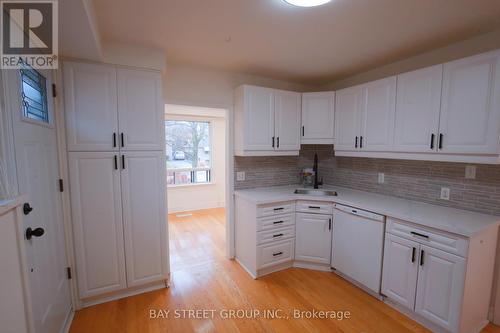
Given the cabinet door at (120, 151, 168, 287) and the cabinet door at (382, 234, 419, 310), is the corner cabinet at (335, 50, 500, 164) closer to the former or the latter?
the cabinet door at (382, 234, 419, 310)

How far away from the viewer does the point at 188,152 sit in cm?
541

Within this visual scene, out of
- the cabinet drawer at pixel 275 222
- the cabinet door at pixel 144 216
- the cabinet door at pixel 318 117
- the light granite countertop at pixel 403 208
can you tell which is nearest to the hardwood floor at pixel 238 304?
the cabinet door at pixel 144 216

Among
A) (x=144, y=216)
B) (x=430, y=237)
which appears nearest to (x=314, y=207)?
(x=430, y=237)

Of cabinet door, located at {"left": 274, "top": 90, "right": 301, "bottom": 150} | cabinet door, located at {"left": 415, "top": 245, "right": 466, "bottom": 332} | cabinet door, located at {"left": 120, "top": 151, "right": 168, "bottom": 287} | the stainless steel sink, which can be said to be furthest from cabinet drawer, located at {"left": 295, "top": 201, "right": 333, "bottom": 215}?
cabinet door, located at {"left": 120, "top": 151, "right": 168, "bottom": 287}

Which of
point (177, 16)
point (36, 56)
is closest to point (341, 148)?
point (177, 16)

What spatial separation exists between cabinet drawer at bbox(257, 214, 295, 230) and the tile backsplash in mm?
656

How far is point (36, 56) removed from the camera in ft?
5.08

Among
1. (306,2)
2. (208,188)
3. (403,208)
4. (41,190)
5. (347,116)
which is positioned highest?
(306,2)

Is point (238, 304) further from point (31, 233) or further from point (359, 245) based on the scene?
point (31, 233)

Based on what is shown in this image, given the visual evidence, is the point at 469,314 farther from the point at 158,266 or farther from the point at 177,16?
the point at 177,16

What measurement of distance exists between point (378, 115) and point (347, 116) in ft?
1.30

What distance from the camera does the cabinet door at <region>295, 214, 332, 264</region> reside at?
268 cm

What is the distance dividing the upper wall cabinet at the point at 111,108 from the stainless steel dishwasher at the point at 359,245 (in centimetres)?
211

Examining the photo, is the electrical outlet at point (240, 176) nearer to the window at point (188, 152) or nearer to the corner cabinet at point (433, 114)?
the corner cabinet at point (433, 114)
